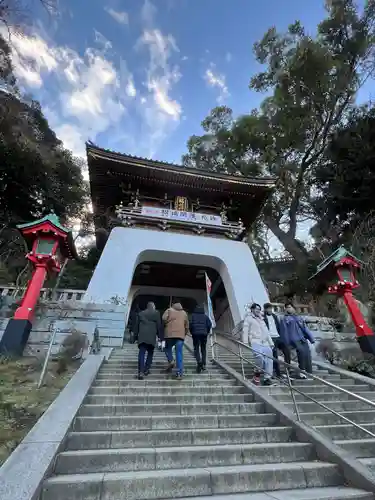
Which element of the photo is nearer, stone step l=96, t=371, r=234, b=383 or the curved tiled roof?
stone step l=96, t=371, r=234, b=383

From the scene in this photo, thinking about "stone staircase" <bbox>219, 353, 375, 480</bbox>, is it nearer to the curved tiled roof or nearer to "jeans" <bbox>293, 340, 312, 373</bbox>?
"jeans" <bbox>293, 340, 312, 373</bbox>

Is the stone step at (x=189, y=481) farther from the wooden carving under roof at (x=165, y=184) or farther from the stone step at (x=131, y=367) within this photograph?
the wooden carving under roof at (x=165, y=184)

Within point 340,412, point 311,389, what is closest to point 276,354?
point 311,389

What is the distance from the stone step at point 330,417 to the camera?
3.89 m

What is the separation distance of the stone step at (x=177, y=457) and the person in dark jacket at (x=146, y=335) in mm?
2084

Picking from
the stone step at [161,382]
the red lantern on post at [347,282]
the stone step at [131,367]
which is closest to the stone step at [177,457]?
the stone step at [161,382]

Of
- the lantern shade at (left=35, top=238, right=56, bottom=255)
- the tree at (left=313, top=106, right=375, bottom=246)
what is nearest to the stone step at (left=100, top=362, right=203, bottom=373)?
the lantern shade at (left=35, top=238, right=56, bottom=255)

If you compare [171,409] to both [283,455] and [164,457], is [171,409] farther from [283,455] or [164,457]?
[283,455]

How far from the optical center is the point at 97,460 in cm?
259

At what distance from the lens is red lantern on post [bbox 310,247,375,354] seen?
8164 mm

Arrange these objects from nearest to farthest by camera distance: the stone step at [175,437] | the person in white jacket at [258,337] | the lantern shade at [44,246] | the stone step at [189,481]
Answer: the stone step at [189,481] < the stone step at [175,437] < the person in white jacket at [258,337] < the lantern shade at [44,246]

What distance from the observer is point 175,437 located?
123 inches

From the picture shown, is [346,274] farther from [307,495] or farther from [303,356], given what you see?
[307,495]

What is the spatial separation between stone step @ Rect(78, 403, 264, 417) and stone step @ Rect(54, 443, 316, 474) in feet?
2.89
